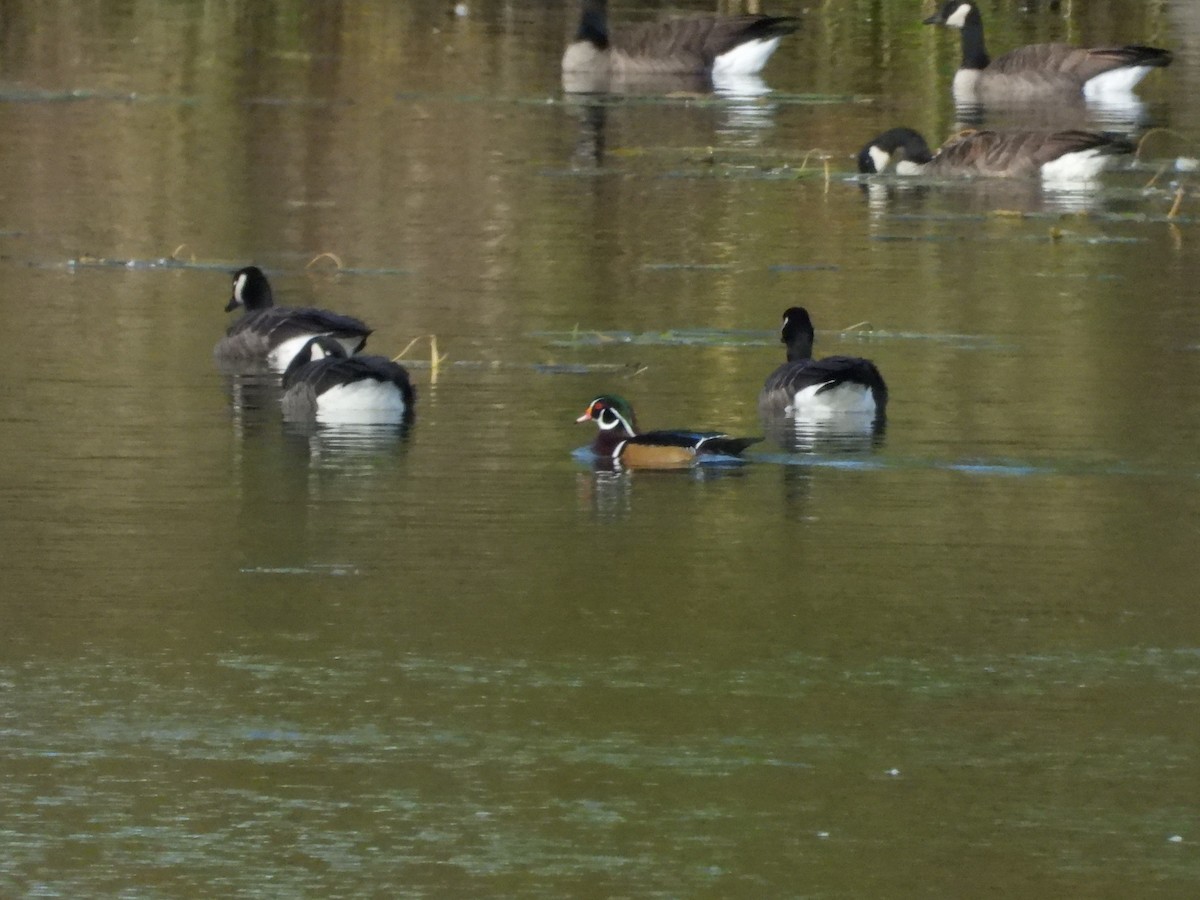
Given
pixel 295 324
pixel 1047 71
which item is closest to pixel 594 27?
pixel 1047 71

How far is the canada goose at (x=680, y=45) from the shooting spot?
96.4 ft

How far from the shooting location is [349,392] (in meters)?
11.8

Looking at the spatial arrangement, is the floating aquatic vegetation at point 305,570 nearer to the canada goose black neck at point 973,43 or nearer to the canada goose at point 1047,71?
the canada goose at point 1047,71

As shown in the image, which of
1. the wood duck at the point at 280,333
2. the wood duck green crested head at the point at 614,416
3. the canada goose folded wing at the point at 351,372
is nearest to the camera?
the wood duck green crested head at the point at 614,416

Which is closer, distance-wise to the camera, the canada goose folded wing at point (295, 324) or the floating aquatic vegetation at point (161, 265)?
the canada goose folded wing at point (295, 324)


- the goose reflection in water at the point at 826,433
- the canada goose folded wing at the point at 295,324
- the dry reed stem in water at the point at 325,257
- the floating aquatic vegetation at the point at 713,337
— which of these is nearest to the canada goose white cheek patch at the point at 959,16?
the dry reed stem in water at the point at 325,257

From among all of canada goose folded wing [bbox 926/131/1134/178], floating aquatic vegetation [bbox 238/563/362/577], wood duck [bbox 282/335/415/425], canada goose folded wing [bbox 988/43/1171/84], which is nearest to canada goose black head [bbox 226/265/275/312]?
wood duck [bbox 282/335/415/425]

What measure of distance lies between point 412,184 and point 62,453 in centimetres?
912

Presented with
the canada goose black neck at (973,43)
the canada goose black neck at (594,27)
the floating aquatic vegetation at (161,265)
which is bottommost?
the floating aquatic vegetation at (161,265)

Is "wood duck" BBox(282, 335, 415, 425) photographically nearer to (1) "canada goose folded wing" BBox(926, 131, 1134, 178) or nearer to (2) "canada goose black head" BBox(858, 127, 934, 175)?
(2) "canada goose black head" BBox(858, 127, 934, 175)

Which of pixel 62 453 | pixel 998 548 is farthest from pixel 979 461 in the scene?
pixel 62 453

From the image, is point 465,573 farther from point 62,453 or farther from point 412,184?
point 412,184

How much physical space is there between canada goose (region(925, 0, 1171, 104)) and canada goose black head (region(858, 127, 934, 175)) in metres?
6.58

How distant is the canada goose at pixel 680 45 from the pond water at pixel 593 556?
31.7 feet
